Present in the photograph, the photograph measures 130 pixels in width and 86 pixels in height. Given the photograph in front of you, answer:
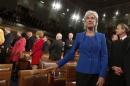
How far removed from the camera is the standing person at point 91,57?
2.02 meters

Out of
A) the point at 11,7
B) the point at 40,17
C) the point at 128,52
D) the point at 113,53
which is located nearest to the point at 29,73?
the point at 128,52

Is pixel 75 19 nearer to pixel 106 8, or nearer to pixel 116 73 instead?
pixel 106 8

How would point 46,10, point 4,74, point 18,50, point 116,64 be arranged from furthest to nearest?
point 46,10 → point 18,50 → point 116,64 → point 4,74

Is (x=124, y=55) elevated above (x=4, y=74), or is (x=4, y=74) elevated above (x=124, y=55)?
(x=124, y=55)

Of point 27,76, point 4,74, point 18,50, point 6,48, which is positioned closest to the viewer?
point 27,76

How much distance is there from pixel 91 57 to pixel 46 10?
557 inches

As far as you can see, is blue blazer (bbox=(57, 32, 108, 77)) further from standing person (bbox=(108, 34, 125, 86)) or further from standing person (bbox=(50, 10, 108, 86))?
standing person (bbox=(108, 34, 125, 86))

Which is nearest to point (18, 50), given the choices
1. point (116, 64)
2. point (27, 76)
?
point (116, 64)

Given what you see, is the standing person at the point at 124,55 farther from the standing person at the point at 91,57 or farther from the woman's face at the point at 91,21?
the woman's face at the point at 91,21

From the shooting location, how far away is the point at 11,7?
44.0 feet

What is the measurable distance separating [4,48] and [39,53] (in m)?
1.46

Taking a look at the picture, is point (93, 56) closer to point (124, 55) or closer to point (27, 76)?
point (124, 55)

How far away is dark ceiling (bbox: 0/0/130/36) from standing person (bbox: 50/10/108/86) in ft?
34.6

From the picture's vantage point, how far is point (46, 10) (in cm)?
1591
